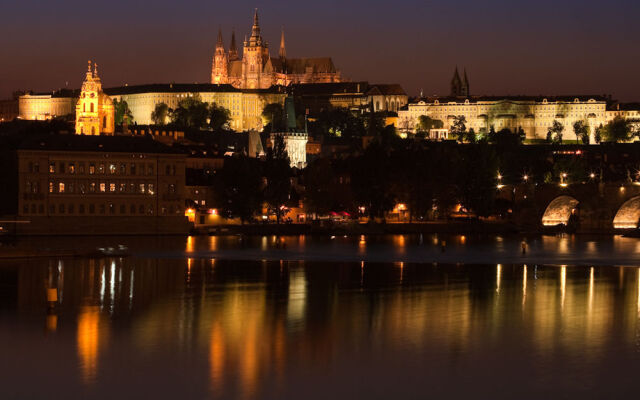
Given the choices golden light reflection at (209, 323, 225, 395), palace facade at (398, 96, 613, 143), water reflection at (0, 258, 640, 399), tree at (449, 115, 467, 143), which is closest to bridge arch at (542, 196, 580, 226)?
water reflection at (0, 258, 640, 399)

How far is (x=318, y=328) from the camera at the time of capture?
93.0 feet

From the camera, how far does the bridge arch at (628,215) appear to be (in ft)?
266

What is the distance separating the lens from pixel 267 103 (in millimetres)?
193875

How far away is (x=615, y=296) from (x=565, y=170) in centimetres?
7364

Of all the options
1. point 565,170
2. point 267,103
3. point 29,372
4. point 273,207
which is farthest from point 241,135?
point 29,372

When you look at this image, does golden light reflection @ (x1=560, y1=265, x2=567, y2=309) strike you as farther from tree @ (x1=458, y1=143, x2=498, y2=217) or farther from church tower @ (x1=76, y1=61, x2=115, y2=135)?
church tower @ (x1=76, y1=61, x2=115, y2=135)

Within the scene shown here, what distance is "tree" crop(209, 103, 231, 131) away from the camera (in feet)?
568

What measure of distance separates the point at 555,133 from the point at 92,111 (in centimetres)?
9366

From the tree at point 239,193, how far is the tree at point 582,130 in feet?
345

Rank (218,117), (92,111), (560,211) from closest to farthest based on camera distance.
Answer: (560,211)
(92,111)
(218,117)

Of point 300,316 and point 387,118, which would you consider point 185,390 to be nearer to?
point 300,316

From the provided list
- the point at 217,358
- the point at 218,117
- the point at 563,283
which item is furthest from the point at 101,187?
the point at 218,117

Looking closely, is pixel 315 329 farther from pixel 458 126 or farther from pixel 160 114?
pixel 458 126

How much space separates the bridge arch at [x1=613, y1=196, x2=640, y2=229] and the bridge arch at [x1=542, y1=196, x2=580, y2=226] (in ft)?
11.1
